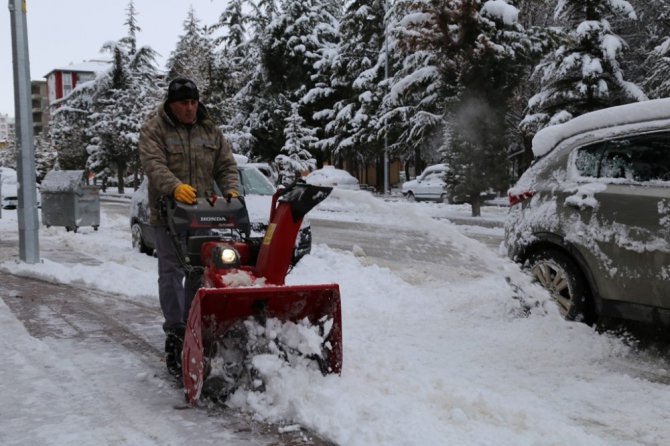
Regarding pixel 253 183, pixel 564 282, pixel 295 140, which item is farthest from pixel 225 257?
pixel 295 140

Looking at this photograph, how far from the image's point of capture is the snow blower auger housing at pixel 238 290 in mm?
3621

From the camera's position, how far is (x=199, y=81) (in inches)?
1722

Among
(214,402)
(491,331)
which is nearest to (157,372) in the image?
(214,402)

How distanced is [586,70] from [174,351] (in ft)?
59.3

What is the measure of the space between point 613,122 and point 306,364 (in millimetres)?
3256

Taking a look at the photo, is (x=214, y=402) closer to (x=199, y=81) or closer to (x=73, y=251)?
(x=73, y=251)

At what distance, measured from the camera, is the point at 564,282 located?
534cm

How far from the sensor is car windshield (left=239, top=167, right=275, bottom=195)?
11.2m

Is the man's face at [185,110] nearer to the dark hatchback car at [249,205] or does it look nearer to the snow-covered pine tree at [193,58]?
the dark hatchback car at [249,205]

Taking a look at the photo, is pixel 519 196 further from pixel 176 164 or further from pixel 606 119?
pixel 176 164

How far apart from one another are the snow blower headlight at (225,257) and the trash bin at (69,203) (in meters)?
13.1

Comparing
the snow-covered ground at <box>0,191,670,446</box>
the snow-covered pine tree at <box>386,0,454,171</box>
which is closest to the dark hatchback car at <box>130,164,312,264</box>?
the snow-covered ground at <box>0,191,670,446</box>

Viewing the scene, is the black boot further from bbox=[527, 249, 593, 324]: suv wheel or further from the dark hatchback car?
the dark hatchback car

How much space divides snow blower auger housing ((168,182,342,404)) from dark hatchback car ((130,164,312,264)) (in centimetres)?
553
